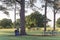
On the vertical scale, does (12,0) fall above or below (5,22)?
above

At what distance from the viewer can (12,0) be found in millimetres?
35219

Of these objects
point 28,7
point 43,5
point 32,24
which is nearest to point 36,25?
point 32,24

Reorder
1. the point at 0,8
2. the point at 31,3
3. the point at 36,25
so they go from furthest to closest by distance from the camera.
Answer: the point at 36,25, the point at 0,8, the point at 31,3

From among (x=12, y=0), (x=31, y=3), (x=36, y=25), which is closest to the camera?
(x=12, y=0)

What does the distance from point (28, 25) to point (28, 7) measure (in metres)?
39.2

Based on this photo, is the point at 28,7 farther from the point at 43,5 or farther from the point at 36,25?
the point at 36,25

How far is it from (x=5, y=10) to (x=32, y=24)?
3248 centimetres

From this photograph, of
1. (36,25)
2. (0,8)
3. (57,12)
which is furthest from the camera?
(36,25)

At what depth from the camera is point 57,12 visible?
2210 inches

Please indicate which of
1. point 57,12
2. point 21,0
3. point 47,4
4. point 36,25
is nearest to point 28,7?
point 21,0

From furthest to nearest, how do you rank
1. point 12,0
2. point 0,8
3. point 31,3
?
point 0,8 < point 31,3 < point 12,0

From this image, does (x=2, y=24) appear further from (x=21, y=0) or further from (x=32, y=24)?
(x=21, y=0)

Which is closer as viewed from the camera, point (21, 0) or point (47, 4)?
point (21, 0)

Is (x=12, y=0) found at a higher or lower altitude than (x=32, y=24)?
higher
